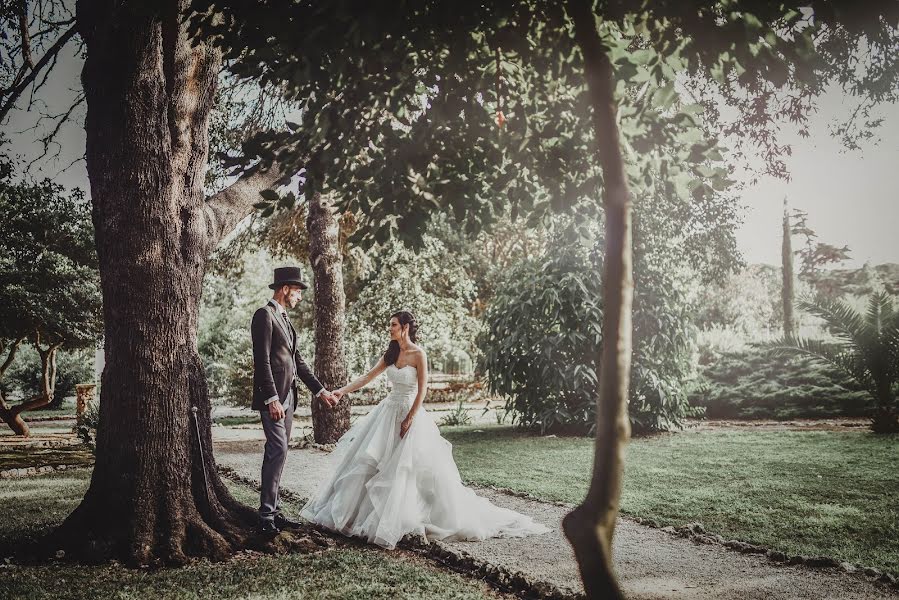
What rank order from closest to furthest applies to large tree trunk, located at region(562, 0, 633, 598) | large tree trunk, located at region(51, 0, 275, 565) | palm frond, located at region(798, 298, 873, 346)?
large tree trunk, located at region(562, 0, 633, 598), large tree trunk, located at region(51, 0, 275, 565), palm frond, located at region(798, 298, 873, 346)

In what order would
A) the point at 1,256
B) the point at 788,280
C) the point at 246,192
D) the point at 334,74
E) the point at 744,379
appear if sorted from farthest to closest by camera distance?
the point at 788,280 → the point at 744,379 → the point at 1,256 → the point at 246,192 → the point at 334,74

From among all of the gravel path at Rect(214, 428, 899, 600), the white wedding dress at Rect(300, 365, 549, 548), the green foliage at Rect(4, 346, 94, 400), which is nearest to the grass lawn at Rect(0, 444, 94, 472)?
the white wedding dress at Rect(300, 365, 549, 548)

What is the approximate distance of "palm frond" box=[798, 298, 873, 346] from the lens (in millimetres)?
12633

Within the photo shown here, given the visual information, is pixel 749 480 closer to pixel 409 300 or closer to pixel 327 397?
pixel 327 397

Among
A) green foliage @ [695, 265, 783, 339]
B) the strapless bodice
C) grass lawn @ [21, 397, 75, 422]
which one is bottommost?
grass lawn @ [21, 397, 75, 422]

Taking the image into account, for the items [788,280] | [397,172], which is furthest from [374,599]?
[788,280]

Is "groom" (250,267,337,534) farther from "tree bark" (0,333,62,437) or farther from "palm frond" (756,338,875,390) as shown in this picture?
"tree bark" (0,333,62,437)

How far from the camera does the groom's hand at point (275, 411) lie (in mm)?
5727

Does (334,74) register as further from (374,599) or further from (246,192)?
(246,192)

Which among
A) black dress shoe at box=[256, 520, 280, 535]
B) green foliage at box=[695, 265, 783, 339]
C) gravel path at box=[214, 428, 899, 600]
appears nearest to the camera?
gravel path at box=[214, 428, 899, 600]

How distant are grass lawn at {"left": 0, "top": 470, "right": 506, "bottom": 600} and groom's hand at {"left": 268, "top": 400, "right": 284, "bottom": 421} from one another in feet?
3.79

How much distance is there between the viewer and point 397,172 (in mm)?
3844

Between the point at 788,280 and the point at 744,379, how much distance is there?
3081 centimetres

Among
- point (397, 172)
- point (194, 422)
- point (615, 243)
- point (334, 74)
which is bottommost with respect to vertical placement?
point (194, 422)
